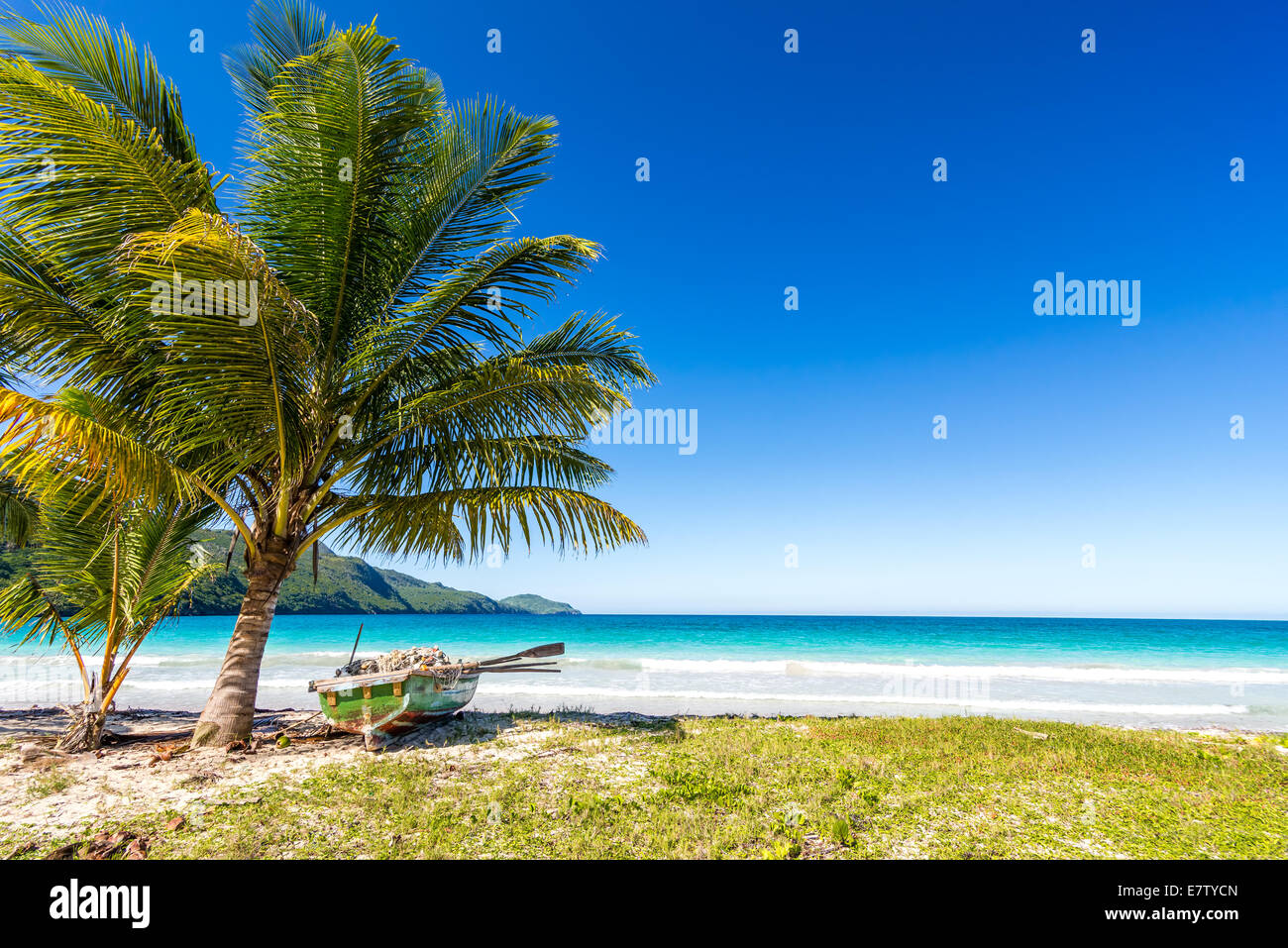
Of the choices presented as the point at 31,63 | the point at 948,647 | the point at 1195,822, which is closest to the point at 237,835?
the point at 31,63

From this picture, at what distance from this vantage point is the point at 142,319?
6.71 m

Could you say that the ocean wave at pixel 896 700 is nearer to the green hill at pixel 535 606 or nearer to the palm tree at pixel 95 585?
the palm tree at pixel 95 585

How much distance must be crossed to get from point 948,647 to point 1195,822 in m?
39.5

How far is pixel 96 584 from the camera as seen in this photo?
7.75 meters

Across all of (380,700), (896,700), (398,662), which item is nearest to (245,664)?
(380,700)

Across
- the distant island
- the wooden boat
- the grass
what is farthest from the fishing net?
the distant island

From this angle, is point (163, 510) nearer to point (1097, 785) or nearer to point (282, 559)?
point (282, 559)

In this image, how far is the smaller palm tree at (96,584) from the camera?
7578mm

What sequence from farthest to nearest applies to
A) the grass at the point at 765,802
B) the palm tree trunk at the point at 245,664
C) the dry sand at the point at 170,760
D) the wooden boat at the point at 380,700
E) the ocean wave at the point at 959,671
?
the ocean wave at the point at 959,671
the wooden boat at the point at 380,700
the palm tree trunk at the point at 245,664
the dry sand at the point at 170,760
the grass at the point at 765,802

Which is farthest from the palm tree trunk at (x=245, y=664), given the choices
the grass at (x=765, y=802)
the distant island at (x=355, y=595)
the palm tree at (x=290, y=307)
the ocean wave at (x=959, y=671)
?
the distant island at (x=355, y=595)

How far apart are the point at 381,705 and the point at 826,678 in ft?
68.3

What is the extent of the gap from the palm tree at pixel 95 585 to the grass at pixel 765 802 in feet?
11.8

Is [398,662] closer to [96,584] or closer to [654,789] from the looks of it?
[96,584]

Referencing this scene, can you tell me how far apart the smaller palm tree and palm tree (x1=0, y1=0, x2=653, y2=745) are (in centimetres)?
113
